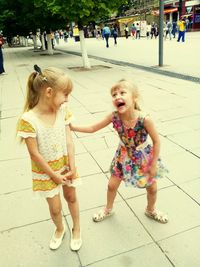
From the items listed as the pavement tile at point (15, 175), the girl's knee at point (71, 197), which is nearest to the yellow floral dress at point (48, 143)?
the girl's knee at point (71, 197)

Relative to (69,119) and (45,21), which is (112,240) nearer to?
(69,119)

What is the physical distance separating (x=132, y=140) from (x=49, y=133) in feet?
Answer: 2.21

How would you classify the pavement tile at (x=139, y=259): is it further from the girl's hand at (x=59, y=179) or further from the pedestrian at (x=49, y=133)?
the girl's hand at (x=59, y=179)

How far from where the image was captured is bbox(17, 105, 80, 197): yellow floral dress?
193 centimetres

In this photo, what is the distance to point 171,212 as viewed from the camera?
278cm

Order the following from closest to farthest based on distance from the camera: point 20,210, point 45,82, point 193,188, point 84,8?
point 45,82 < point 20,210 < point 193,188 < point 84,8

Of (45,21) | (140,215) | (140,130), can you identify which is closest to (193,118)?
(140,215)

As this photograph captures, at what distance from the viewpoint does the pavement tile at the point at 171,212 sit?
2555 millimetres

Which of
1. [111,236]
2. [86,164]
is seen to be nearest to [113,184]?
[111,236]

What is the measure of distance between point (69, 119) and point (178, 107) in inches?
173

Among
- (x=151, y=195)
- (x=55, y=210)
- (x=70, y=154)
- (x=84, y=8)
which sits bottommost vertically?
(x=151, y=195)

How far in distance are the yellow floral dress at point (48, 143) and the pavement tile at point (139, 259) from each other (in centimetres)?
68

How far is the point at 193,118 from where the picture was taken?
5.39 meters

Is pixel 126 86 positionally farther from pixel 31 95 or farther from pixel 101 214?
pixel 101 214
